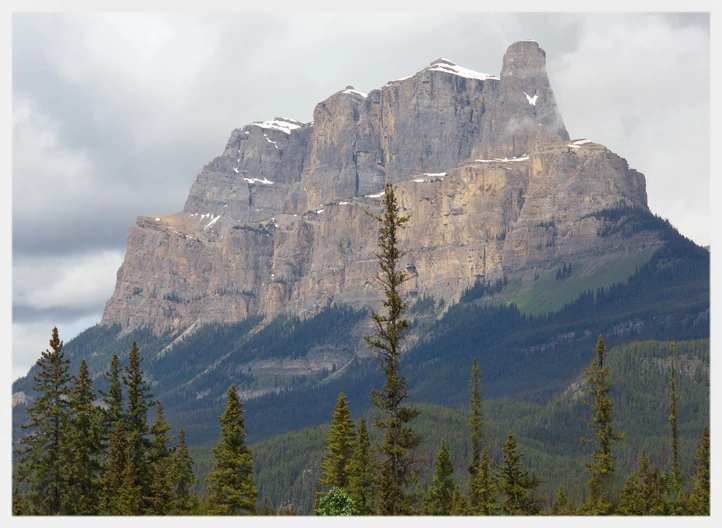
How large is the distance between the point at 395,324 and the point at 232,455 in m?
26.2

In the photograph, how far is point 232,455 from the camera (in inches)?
3366

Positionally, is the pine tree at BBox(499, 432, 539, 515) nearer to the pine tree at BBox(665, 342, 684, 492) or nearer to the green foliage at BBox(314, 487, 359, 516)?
the pine tree at BBox(665, 342, 684, 492)

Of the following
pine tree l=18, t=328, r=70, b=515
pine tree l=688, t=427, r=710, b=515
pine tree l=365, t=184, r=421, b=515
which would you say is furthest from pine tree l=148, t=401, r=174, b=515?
pine tree l=688, t=427, r=710, b=515

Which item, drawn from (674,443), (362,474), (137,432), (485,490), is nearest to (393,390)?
(137,432)

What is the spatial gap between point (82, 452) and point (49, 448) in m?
2.39

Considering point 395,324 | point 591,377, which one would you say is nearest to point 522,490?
point 591,377

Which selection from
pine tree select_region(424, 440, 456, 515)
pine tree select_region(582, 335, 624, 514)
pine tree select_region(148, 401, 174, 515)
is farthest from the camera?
pine tree select_region(424, 440, 456, 515)

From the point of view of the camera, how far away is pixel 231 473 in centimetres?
8531

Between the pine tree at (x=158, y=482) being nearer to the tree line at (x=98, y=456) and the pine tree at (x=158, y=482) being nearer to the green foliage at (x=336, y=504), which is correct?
the tree line at (x=98, y=456)

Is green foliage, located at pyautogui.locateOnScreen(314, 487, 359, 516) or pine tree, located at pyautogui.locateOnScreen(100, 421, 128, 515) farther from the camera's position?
pine tree, located at pyautogui.locateOnScreen(100, 421, 128, 515)

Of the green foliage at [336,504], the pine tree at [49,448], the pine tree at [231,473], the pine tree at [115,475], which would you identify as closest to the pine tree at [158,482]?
the pine tree at [115,475]

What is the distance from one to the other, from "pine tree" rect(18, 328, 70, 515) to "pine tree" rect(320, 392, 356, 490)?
24.1 m

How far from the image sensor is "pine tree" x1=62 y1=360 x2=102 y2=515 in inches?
3295
